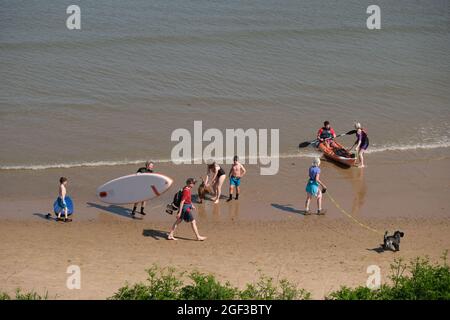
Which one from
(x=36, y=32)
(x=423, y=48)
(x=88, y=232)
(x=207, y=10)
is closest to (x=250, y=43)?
(x=207, y=10)

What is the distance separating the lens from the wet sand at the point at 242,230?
1364cm

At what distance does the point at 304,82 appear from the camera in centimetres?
2564

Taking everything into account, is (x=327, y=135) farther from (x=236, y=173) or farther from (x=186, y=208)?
(x=186, y=208)

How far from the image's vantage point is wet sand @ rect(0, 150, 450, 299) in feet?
44.8

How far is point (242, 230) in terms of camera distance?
1574 centimetres

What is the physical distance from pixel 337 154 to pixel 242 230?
15.6 ft

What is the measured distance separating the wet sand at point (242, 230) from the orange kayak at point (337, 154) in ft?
1.01

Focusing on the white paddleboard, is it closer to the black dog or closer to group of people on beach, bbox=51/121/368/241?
group of people on beach, bbox=51/121/368/241

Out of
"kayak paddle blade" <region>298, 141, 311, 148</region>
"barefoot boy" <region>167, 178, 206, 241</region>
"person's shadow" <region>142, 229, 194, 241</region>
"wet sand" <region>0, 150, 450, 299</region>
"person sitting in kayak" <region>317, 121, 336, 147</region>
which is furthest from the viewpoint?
"kayak paddle blade" <region>298, 141, 311, 148</region>

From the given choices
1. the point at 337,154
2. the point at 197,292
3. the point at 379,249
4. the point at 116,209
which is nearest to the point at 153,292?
the point at 197,292

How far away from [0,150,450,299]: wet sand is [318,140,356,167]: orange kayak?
31 centimetres

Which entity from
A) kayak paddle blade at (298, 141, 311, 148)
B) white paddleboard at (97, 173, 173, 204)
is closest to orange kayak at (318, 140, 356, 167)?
kayak paddle blade at (298, 141, 311, 148)

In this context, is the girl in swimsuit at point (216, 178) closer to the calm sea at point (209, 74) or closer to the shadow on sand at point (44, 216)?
the calm sea at point (209, 74)

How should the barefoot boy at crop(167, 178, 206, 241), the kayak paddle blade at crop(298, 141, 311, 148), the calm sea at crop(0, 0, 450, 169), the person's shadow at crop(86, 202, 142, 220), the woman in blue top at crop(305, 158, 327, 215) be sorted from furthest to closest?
the calm sea at crop(0, 0, 450, 169), the kayak paddle blade at crop(298, 141, 311, 148), the person's shadow at crop(86, 202, 142, 220), the woman in blue top at crop(305, 158, 327, 215), the barefoot boy at crop(167, 178, 206, 241)
